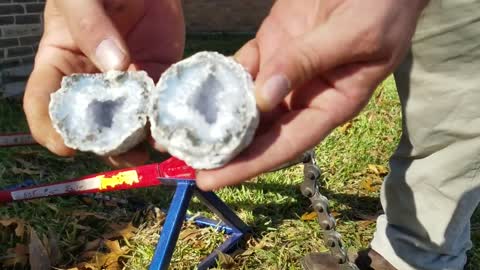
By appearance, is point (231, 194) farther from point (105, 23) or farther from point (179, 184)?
point (105, 23)

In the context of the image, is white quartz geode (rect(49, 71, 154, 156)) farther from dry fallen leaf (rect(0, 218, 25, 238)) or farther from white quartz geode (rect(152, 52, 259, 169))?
dry fallen leaf (rect(0, 218, 25, 238))

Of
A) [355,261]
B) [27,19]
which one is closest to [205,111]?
[355,261]

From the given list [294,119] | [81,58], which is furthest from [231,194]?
[294,119]

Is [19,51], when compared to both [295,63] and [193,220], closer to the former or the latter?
[193,220]

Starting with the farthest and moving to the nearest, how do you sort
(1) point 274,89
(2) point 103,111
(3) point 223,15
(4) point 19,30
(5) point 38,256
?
1. (3) point 223,15
2. (4) point 19,30
3. (5) point 38,256
4. (2) point 103,111
5. (1) point 274,89

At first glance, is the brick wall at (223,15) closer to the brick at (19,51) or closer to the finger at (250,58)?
the brick at (19,51)

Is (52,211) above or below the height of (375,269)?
below
